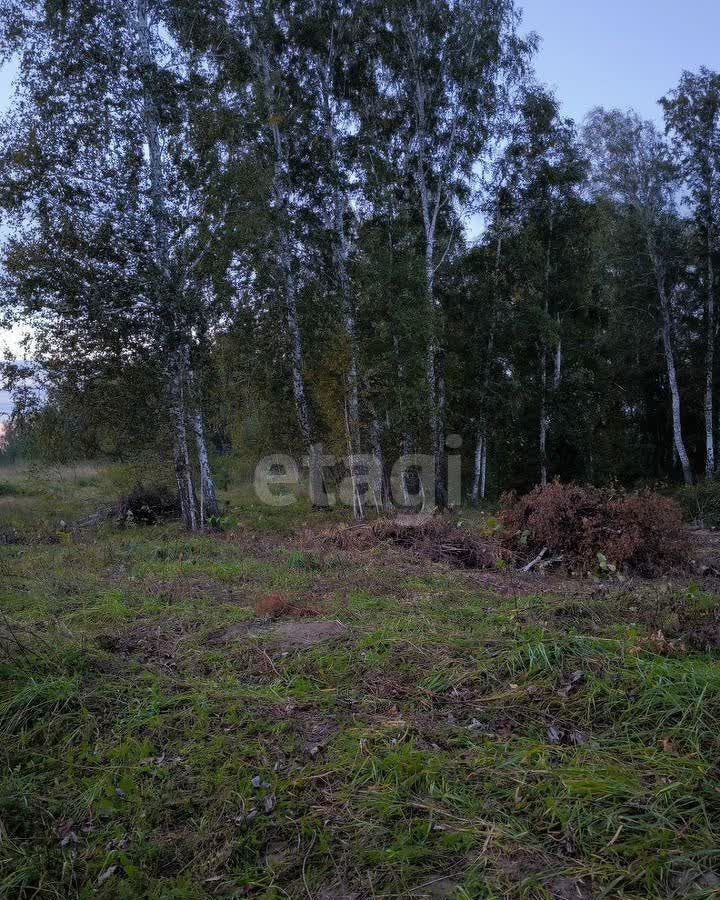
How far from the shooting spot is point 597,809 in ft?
8.50

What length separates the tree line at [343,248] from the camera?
39.8ft

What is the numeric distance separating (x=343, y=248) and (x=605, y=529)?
35.6 feet

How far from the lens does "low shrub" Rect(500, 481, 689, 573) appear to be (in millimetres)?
7941

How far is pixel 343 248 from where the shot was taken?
15812mm

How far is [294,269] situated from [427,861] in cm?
1529

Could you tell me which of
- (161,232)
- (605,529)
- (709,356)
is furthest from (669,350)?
(161,232)

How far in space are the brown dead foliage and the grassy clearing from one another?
2.94 metres

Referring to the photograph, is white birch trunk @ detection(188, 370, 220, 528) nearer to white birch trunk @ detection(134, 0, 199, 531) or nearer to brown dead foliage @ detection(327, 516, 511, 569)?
white birch trunk @ detection(134, 0, 199, 531)

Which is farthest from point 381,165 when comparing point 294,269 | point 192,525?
point 192,525

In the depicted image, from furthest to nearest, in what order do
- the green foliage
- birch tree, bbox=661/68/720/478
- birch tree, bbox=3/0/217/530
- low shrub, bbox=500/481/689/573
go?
birch tree, bbox=661/68/720/478 < the green foliage < birch tree, bbox=3/0/217/530 < low shrub, bbox=500/481/689/573

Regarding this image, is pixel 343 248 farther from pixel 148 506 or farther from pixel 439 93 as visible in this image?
pixel 148 506

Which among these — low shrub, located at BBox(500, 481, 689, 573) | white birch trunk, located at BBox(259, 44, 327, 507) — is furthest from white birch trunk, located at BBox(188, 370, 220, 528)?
low shrub, located at BBox(500, 481, 689, 573)

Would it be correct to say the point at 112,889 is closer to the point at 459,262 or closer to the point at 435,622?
the point at 435,622

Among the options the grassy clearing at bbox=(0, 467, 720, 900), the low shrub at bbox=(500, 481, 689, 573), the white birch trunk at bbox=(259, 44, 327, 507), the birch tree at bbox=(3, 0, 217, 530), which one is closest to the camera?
the grassy clearing at bbox=(0, 467, 720, 900)
